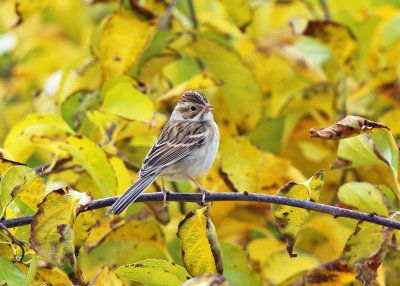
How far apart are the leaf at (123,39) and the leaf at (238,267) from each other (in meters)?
0.86

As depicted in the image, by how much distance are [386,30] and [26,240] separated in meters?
2.12

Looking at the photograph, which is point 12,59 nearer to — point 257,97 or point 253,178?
point 257,97

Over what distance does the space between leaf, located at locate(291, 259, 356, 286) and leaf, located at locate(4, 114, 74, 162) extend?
100 cm

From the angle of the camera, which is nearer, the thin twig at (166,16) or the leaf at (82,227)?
the leaf at (82,227)

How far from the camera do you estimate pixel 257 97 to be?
2887 millimetres

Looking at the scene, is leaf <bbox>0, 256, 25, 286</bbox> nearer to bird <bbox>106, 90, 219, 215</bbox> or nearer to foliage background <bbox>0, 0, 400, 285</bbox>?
foliage background <bbox>0, 0, 400, 285</bbox>

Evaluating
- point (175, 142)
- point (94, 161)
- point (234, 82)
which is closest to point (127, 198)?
point (94, 161)

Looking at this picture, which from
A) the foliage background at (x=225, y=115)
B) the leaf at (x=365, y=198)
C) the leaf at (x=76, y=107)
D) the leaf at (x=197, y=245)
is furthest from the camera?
the leaf at (x=76, y=107)

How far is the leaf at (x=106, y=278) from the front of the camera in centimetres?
171

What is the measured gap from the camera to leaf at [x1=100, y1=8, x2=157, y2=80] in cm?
264

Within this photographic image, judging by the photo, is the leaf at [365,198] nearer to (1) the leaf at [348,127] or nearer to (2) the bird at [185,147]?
(1) the leaf at [348,127]

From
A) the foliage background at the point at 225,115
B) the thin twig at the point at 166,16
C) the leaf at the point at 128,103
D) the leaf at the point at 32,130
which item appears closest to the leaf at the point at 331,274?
the foliage background at the point at 225,115

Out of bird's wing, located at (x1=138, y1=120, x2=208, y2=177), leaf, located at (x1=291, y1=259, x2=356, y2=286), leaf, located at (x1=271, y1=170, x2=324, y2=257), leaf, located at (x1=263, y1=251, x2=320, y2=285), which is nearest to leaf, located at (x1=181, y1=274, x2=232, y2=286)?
leaf, located at (x1=271, y1=170, x2=324, y2=257)

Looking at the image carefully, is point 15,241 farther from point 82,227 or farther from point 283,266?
point 283,266
